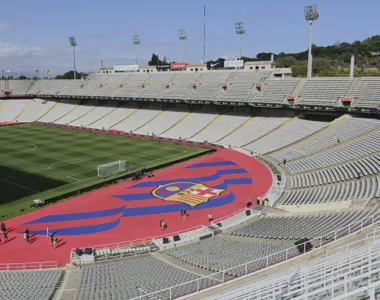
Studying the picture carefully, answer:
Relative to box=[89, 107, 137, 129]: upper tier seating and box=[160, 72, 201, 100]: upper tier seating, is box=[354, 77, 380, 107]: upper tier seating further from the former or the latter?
box=[89, 107, 137, 129]: upper tier seating

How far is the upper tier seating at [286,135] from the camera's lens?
48.2 m

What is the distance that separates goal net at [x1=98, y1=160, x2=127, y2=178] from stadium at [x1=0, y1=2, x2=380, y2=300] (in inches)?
9.0

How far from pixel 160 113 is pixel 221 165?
3087cm

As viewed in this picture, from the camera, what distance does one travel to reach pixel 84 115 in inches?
3118

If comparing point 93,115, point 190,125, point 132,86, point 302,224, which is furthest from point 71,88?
point 302,224

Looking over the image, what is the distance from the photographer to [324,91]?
52719mm

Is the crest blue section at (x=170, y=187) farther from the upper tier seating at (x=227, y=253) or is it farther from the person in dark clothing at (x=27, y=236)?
the person in dark clothing at (x=27, y=236)

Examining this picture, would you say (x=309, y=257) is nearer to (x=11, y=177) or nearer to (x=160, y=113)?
(x=11, y=177)

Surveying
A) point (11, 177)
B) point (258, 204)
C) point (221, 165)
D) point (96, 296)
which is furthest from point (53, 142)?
point (96, 296)

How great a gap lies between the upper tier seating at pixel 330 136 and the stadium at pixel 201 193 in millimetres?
271

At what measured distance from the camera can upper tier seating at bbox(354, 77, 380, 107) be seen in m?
45.9

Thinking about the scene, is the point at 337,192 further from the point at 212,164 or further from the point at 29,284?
the point at 29,284

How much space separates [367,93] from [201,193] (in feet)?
94.4

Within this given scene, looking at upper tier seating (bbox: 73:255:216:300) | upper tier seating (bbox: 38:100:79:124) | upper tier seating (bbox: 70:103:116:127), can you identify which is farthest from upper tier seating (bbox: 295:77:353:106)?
upper tier seating (bbox: 38:100:79:124)
